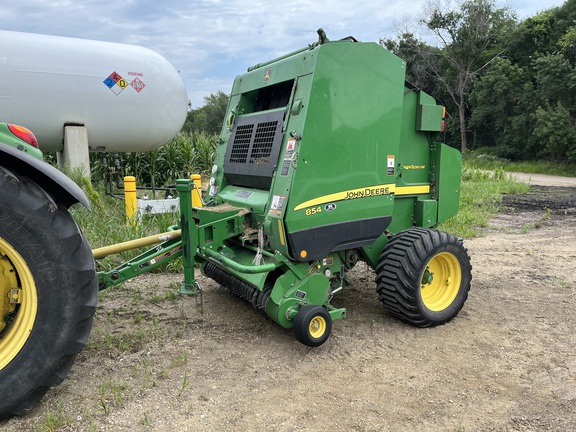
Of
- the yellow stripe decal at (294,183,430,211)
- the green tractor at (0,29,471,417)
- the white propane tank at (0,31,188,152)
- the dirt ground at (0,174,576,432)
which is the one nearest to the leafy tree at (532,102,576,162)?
the white propane tank at (0,31,188,152)

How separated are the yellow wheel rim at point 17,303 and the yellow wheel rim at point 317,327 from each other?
5.65 feet

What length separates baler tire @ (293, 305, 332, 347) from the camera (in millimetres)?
3223

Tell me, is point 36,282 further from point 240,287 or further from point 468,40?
point 468,40

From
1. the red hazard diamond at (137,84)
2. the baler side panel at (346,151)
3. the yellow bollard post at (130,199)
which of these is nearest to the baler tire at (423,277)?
the baler side panel at (346,151)

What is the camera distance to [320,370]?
124 inches

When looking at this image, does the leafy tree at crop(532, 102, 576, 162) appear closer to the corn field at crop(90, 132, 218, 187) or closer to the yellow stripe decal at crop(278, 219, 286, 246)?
the corn field at crop(90, 132, 218, 187)

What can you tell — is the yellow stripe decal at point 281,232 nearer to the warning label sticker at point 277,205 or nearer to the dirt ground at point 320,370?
the warning label sticker at point 277,205

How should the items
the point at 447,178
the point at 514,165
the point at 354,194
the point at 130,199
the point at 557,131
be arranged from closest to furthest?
the point at 354,194, the point at 447,178, the point at 130,199, the point at 557,131, the point at 514,165

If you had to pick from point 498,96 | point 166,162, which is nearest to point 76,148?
point 166,162

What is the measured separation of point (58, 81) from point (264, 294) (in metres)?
4.89

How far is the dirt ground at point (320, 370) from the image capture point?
2.57 m

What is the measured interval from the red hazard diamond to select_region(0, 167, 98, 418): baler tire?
5182 mm

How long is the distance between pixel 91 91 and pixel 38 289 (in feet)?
16.9

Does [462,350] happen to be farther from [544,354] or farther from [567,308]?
[567,308]
